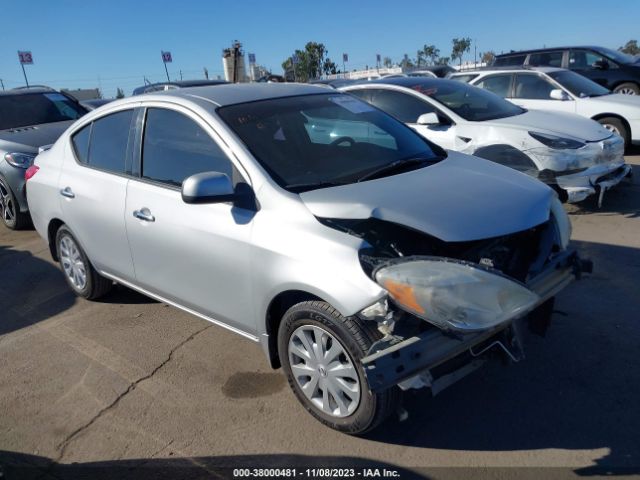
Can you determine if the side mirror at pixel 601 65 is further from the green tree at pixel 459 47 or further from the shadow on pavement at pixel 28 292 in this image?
the green tree at pixel 459 47

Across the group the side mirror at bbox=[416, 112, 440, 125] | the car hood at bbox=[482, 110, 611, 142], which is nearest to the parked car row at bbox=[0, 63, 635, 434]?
the side mirror at bbox=[416, 112, 440, 125]

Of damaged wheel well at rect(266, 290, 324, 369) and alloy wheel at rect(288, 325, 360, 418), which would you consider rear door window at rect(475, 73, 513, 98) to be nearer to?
damaged wheel well at rect(266, 290, 324, 369)

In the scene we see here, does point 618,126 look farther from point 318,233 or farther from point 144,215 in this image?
point 144,215

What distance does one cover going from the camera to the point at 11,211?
7332 millimetres

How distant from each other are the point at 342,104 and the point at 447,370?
2189 millimetres

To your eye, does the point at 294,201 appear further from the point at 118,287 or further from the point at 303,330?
the point at 118,287

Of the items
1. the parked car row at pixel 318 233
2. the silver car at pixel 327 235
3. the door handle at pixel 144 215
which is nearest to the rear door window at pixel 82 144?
the parked car row at pixel 318 233

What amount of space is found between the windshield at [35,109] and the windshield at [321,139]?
6019mm

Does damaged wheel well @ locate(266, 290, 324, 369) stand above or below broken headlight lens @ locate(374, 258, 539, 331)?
below

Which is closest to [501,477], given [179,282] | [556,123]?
[179,282]

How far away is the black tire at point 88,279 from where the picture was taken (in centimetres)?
454

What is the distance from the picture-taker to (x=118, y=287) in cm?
504

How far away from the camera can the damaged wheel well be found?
2.88 m

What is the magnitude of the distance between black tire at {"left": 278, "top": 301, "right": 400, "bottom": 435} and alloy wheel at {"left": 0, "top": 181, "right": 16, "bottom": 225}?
593 cm
